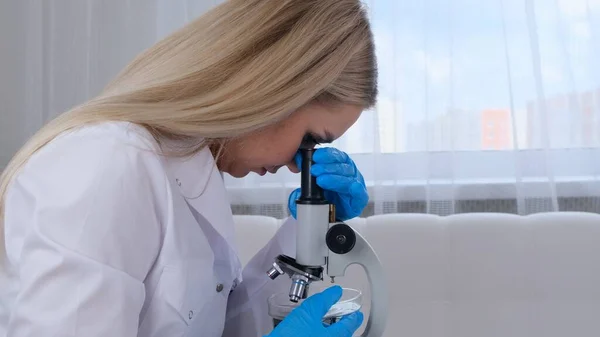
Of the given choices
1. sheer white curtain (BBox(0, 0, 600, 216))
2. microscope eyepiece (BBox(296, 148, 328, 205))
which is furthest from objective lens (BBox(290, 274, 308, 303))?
sheer white curtain (BBox(0, 0, 600, 216))

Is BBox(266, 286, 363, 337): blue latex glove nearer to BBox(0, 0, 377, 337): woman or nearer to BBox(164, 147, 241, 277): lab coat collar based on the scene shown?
BBox(0, 0, 377, 337): woman

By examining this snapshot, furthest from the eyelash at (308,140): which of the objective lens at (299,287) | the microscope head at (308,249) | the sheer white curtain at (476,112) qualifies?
the sheer white curtain at (476,112)

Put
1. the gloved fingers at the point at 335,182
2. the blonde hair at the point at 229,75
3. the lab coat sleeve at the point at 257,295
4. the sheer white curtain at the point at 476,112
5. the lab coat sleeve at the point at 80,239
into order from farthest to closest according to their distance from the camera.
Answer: the sheer white curtain at the point at 476,112 < the lab coat sleeve at the point at 257,295 < the gloved fingers at the point at 335,182 < the blonde hair at the point at 229,75 < the lab coat sleeve at the point at 80,239

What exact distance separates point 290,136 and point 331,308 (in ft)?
0.90

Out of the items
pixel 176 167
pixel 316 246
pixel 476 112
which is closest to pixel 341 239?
pixel 316 246

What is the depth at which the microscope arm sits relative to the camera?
917 mm

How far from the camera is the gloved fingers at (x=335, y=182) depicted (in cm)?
96

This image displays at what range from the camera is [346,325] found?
93 cm

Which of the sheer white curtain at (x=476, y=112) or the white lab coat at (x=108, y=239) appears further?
the sheer white curtain at (x=476, y=112)

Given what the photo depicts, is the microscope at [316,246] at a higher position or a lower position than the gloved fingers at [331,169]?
lower

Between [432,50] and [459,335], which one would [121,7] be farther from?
[459,335]

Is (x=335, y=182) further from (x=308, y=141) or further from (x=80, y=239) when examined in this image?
(x=80, y=239)

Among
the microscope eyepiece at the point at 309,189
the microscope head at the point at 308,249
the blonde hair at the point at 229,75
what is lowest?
the microscope head at the point at 308,249

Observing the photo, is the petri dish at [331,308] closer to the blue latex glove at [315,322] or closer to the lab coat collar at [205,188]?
the blue latex glove at [315,322]
